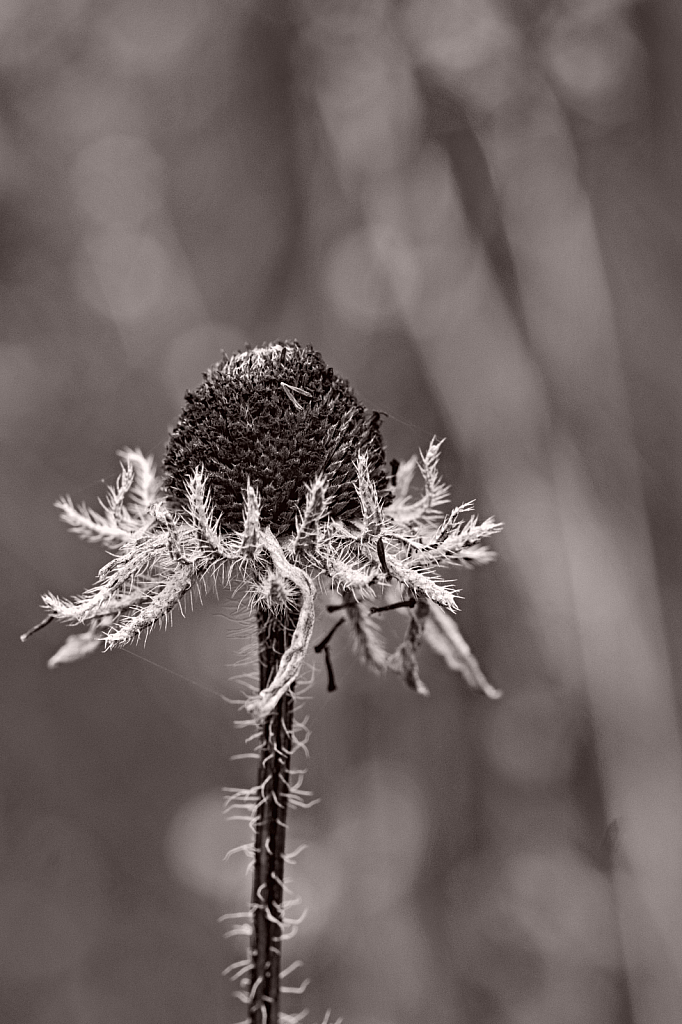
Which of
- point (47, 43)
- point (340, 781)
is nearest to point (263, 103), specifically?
point (47, 43)

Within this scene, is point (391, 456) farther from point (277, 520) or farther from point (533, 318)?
point (277, 520)

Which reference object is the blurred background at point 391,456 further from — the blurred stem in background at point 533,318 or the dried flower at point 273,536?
the dried flower at point 273,536

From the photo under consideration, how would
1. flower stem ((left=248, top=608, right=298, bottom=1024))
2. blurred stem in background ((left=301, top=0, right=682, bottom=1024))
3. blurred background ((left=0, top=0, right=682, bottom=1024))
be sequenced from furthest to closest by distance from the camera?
blurred background ((left=0, top=0, right=682, bottom=1024))
blurred stem in background ((left=301, top=0, right=682, bottom=1024))
flower stem ((left=248, top=608, right=298, bottom=1024))

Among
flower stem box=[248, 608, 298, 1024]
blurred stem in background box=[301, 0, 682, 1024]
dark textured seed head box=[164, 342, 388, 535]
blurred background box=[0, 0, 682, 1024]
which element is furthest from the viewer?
blurred background box=[0, 0, 682, 1024]

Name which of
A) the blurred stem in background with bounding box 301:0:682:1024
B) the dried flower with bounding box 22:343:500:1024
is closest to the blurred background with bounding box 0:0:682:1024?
the blurred stem in background with bounding box 301:0:682:1024

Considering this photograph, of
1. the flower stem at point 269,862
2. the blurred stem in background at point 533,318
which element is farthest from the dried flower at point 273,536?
the blurred stem in background at point 533,318

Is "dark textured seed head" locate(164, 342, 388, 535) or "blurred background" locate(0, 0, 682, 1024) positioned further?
"blurred background" locate(0, 0, 682, 1024)

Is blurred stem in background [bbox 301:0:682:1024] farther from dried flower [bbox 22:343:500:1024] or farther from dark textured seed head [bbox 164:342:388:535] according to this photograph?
dark textured seed head [bbox 164:342:388:535]
